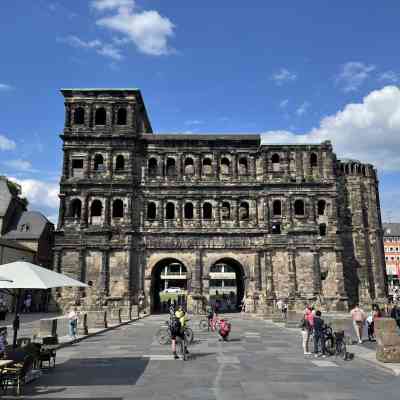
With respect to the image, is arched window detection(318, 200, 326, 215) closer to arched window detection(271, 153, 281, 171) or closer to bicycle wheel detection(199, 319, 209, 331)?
arched window detection(271, 153, 281, 171)

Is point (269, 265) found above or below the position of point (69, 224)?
below

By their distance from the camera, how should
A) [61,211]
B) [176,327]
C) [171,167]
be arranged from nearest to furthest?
[176,327] < [61,211] < [171,167]

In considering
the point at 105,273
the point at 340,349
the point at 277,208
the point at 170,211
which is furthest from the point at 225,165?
the point at 340,349

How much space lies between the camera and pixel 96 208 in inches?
1586

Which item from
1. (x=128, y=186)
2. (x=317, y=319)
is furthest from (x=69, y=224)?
(x=317, y=319)

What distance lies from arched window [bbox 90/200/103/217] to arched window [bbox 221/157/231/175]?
1240cm

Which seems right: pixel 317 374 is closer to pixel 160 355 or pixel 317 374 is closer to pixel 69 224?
pixel 160 355

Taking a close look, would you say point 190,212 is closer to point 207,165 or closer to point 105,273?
point 207,165

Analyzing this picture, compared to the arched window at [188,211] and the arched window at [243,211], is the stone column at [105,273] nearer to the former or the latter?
the arched window at [188,211]

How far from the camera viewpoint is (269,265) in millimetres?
38406

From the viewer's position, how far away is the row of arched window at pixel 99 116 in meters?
41.1

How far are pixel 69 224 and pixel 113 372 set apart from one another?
95.5 feet

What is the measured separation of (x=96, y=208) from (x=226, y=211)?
12.8 meters

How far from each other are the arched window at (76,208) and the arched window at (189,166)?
10.8 metres
